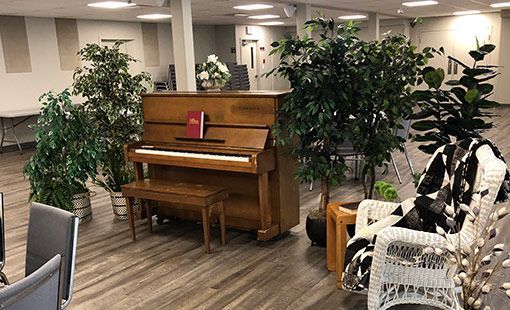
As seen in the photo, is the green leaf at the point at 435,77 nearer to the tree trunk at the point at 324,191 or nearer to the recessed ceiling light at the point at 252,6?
the tree trunk at the point at 324,191

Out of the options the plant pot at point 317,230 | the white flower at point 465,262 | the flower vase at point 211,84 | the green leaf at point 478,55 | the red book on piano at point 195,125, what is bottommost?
A: the plant pot at point 317,230

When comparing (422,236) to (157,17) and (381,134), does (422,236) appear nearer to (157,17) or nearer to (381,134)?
(381,134)

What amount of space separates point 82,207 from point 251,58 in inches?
405

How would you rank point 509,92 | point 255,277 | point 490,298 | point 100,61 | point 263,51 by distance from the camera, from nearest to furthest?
point 490,298
point 255,277
point 100,61
point 509,92
point 263,51

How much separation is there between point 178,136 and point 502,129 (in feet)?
23.9

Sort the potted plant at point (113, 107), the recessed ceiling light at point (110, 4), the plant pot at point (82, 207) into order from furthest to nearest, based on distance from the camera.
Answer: the recessed ceiling light at point (110, 4) < the plant pot at point (82, 207) < the potted plant at point (113, 107)

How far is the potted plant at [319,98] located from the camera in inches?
131

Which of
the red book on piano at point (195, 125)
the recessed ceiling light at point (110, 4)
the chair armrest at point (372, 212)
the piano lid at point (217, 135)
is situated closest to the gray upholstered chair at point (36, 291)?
the chair armrest at point (372, 212)

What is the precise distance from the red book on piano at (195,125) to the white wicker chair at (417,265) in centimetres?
208

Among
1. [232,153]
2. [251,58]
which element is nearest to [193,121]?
[232,153]

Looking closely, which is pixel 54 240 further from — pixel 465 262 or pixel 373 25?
pixel 373 25

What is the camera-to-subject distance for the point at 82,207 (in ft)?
15.6

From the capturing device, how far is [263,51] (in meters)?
14.9

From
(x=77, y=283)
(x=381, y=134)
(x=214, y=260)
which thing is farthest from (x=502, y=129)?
(x=77, y=283)
